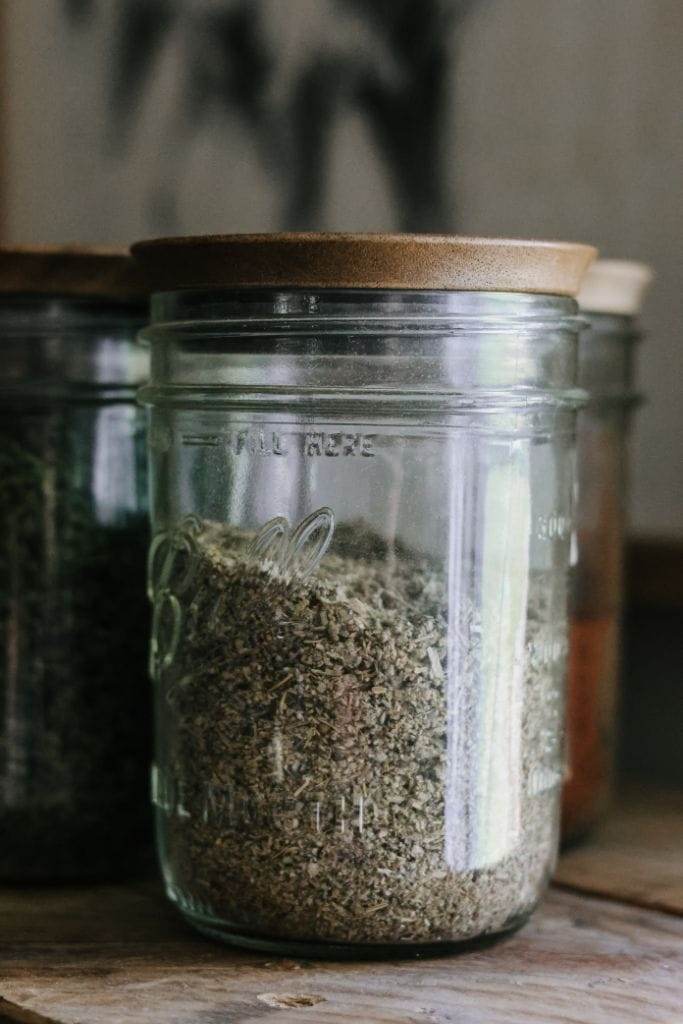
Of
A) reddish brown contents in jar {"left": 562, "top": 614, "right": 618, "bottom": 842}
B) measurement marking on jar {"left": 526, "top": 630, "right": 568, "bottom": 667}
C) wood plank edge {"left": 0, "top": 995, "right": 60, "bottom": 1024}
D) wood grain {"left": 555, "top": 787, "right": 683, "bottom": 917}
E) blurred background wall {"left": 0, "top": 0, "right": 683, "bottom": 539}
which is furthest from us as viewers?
blurred background wall {"left": 0, "top": 0, "right": 683, "bottom": 539}

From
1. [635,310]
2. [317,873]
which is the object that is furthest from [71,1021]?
[635,310]

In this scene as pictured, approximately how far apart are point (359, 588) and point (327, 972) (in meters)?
0.20

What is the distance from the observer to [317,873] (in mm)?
699

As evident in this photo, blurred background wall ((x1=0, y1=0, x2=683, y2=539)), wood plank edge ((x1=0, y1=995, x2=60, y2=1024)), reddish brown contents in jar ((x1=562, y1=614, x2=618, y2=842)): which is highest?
blurred background wall ((x1=0, y1=0, x2=683, y2=539))

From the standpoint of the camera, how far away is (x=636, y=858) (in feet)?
3.07

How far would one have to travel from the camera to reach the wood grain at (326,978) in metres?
0.65

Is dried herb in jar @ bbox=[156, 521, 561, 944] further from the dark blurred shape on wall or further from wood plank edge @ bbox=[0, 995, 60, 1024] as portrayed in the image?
the dark blurred shape on wall

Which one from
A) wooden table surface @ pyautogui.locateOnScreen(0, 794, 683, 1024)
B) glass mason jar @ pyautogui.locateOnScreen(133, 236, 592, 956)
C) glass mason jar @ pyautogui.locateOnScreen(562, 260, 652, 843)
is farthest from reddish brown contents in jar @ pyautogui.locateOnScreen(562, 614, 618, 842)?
glass mason jar @ pyautogui.locateOnScreen(133, 236, 592, 956)

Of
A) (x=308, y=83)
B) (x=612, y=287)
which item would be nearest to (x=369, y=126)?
(x=308, y=83)

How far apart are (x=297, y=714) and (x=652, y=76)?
0.66 meters

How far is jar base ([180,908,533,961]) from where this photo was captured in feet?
2.34

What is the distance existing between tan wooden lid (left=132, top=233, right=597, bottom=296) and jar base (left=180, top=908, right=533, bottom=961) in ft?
1.14

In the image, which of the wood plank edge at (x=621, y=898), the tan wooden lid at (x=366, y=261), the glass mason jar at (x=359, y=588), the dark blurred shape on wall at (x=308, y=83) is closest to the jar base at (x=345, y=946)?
the glass mason jar at (x=359, y=588)

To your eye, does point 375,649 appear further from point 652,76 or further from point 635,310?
point 652,76
